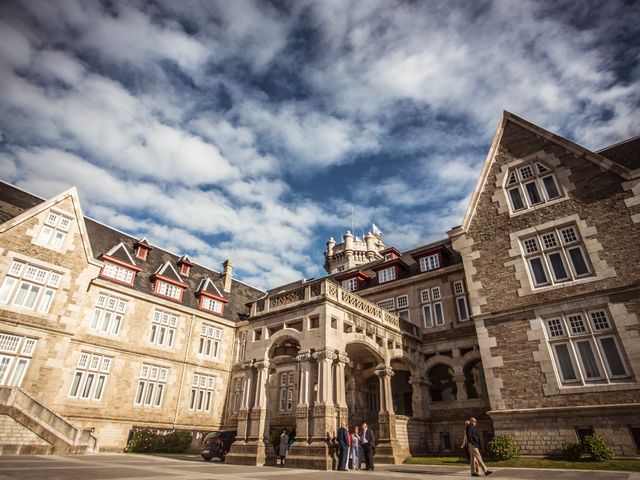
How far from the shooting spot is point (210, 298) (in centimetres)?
3170

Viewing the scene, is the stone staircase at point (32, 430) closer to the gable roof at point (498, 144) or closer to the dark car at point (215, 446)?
the dark car at point (215, 446)

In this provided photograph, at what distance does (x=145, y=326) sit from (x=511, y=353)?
2327cm

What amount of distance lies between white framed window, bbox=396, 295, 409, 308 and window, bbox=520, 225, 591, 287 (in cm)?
895

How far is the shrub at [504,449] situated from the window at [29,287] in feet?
79.9

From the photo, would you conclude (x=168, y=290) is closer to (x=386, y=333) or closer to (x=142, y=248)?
(x=142, y=248)

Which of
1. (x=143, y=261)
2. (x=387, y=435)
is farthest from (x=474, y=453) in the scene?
(x=143, y=261)

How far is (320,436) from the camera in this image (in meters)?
14.0

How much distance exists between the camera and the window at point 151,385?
25.0 meters

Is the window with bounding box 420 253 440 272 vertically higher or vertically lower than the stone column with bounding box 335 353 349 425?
higher

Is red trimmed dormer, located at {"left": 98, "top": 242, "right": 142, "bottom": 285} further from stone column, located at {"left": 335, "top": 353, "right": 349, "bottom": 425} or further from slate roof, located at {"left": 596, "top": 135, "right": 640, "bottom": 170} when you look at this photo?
slate roof, located at {"left": 596, "top": 135, "right": 640, "bottom": 170}

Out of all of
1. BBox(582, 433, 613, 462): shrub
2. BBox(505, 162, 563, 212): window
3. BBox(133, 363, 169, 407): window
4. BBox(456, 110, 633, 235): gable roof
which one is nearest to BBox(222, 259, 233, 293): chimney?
BBox(133, 363, 169, 407): window

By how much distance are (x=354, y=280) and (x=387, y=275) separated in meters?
3.18

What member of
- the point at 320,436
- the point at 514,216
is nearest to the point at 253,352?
the point at 320,436

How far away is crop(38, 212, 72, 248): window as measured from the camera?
74.5ft
